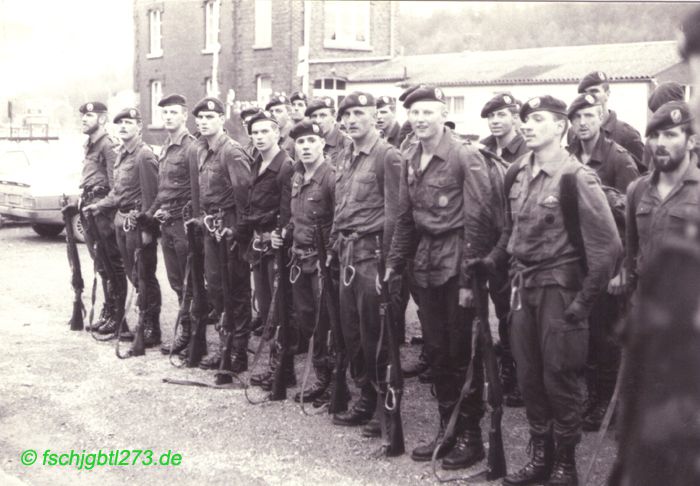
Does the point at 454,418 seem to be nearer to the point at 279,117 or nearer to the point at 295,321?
the point at 295,321

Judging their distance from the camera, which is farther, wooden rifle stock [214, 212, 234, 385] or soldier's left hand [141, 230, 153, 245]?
soldier's left hand [141, 230, 153, 245]

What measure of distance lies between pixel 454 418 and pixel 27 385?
12.3 ft

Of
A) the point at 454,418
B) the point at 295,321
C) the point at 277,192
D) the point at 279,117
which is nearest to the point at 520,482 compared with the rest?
the point at 454,418

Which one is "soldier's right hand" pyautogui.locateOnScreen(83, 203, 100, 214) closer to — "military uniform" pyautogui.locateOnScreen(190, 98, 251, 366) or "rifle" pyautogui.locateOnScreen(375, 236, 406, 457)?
"military uniform" pyautogui.locateOnScreen(190, 98, 251, 366)

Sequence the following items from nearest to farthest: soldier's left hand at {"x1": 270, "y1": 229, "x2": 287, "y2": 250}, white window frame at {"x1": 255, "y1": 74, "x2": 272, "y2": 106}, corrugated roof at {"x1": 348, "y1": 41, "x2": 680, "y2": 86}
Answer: soldier's left hand at {"x1": 270, "y1": 229, "x2": 287, "y2": 250} → white window frame at {"x1": 255, "y1": 74, "x2": 272, "y2": 106} → corrugated roof at {"x1": 348, "y1": 41, "x2": 680, "y2": 86}

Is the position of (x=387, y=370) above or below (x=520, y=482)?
above

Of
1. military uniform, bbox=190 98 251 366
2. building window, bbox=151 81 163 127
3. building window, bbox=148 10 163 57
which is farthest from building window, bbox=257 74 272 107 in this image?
military uniform, bbox=190 98 251 366

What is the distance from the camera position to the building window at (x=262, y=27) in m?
14.3

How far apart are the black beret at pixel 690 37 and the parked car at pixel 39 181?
543 inches

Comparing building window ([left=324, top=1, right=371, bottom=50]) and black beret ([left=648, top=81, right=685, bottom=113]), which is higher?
building window ([left=324, top=1, right=371, bottom=50])

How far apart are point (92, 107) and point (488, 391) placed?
5690mm

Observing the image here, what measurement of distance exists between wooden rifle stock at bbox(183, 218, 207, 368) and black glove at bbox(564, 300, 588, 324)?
12.2 ft

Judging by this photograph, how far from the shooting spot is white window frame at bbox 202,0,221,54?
11.1 metres

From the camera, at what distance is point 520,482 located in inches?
177
